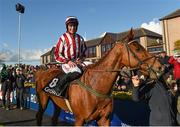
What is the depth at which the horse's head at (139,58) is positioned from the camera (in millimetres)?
4223

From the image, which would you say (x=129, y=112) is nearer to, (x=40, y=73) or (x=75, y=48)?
(x=75, y=48)

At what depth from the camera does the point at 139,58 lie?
173 inches

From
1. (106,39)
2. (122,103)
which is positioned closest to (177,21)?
(106,39)

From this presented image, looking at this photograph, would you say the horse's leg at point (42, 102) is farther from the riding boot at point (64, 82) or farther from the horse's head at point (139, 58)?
the horse's head at point (139, 58)

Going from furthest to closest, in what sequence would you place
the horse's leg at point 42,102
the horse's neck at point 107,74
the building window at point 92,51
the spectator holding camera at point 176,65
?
the building window at point 92,51 → the horse's leg at point 42,102 → the spectator holding camera at point 176,65 → the horse's neck at point 107,74

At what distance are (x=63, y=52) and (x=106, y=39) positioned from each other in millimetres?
58564

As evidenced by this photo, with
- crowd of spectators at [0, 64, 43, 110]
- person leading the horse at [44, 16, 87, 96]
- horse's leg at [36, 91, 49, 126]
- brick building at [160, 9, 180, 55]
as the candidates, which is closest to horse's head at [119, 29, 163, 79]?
A: person leading the horse at [44, 16, 87, 96]

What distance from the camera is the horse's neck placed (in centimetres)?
472

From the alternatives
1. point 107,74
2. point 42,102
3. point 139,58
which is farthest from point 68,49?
point 42,102

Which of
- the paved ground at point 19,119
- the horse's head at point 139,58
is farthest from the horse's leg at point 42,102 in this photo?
the horse's head at point 139,58

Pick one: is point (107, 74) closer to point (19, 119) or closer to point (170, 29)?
point (19, 119)

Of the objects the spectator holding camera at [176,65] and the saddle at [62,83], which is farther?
the spectator holding camera at [176,65]

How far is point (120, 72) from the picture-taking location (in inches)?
188

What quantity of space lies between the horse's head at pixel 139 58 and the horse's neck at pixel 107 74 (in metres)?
0.15
